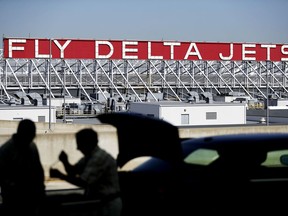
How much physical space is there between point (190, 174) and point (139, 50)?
53.4 m

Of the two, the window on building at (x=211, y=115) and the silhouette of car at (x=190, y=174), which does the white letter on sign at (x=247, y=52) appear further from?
the silhouette of car at (x=190, y=174)

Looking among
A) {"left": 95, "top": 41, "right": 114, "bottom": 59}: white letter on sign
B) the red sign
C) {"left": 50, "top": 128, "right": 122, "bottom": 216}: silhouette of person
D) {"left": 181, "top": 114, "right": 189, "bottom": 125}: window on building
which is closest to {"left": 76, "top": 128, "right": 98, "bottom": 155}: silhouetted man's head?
{"left": 50, "top": 128, "right": 122, "bottom": 216}: silhouette of person

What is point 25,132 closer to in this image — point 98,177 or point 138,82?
point 98,177

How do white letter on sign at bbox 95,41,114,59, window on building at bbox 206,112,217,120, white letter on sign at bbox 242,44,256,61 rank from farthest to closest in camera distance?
white letter on sign at bbox 242,44,256,61, white letter on sign at bbox 95,41,114,59, window on building at bbox 206,112,217,120

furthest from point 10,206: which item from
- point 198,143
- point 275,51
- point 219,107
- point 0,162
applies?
point 275,51

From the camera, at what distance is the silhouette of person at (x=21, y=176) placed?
19.7 feet

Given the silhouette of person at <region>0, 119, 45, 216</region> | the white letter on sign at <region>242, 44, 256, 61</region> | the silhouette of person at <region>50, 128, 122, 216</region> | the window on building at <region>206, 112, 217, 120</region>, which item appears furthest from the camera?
the white letter on sign at <region>242, 44, 256, 61</region>

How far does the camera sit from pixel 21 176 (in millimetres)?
6051

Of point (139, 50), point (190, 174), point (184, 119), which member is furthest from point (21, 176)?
point (139, 50)

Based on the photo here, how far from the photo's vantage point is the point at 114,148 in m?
15.7

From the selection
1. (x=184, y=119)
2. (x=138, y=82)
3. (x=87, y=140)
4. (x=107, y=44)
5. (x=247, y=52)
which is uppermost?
(x=107, y=44)

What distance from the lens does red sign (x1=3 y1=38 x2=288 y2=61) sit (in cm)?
5531

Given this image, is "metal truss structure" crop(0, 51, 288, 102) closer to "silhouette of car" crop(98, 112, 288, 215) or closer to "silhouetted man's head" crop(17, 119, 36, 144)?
"silhouette of car" crop(98, 112, 288, 215)

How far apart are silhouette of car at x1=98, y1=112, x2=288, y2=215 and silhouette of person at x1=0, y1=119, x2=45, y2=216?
92 cm
